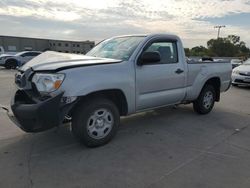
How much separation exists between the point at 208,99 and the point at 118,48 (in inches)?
109

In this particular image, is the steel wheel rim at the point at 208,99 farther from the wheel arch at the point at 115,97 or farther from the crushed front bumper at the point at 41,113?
the crushed front bumper at the point at 41,113

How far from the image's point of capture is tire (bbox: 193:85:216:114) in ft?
20.7

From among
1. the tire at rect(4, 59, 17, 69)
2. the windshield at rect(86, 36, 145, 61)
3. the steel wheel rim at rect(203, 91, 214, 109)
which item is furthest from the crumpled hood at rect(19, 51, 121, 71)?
the tire at rect(4, 59, 17, 69)

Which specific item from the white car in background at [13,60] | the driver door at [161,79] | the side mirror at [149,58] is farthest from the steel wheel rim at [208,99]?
the white car in background at [13,60]

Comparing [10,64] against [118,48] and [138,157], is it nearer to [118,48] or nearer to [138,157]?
[118,48]

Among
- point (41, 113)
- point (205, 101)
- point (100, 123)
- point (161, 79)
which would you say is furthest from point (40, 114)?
point (205, 101)

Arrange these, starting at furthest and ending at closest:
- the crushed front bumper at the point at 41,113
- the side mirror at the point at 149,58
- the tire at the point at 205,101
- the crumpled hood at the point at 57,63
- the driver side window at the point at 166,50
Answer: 1. the tire at the point at 205,101
2. the driver side window at the point at 166,50
3. the side mirror at the point at 149,58
4. the crumpled hood at the point at 57,63
5. the crushed front bumper at the point at 41,113

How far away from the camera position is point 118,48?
16.5 ft

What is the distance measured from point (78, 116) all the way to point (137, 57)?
1.45m

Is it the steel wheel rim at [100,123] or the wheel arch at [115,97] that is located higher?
the wheel arch at [115,97]

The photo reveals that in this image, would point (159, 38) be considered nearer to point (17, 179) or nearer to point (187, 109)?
point (187, 109)

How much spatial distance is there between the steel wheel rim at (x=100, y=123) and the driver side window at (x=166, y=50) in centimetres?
156

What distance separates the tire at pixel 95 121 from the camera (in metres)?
3.97

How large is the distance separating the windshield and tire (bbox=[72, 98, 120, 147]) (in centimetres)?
93
